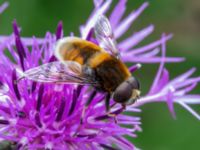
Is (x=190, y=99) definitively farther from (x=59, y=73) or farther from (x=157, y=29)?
(x=157, y=29)

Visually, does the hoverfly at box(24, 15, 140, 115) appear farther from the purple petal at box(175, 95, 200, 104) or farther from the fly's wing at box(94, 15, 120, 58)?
the purple petal at box(175, 95, 200, 104)

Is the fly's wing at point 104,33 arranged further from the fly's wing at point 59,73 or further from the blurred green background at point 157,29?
the blurred green background at point 157,29

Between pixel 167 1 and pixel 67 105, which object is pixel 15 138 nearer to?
pixel 67 105

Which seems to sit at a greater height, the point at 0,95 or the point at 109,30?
the point at 109,30

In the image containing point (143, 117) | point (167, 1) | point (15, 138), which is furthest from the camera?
point (167, 1)

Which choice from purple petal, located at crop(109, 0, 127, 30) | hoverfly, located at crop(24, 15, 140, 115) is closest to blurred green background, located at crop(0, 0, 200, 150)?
purple petal, located at crop(109, 0, 127, 30)

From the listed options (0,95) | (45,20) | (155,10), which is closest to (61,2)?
(45,20)
